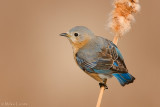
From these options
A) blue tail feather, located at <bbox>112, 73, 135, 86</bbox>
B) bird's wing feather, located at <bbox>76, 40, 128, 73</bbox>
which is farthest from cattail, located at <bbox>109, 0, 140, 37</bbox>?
blue tail feather, located at <bbox>112, 73, 135, 86</bbox>

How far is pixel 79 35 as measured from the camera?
3758 mm

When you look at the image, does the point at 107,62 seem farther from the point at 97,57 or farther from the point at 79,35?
the point at 79,35

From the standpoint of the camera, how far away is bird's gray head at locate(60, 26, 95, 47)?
370cm

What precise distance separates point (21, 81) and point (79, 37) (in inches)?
78.0

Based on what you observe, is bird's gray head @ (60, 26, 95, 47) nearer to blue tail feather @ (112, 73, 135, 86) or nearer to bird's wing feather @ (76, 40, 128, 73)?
bird's wing feather @ (76, 40, 128, 73)

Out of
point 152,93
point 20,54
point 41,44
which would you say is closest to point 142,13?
point 152,93

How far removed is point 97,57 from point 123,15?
56cm

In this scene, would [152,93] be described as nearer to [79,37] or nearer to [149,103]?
[149,103]

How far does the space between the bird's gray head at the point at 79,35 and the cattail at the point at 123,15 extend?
1.33 feet

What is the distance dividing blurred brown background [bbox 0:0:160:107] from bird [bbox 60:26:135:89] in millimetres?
1556

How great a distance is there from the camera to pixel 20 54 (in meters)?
5.61

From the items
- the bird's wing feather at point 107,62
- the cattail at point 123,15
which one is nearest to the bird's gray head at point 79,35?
the bird's wing feather at point 107,62

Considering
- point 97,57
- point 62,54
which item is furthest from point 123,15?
point 62,54

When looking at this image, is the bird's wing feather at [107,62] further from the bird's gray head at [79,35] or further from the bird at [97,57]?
the bird's gray head at [79,35]
